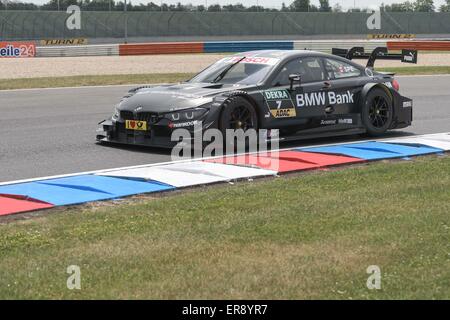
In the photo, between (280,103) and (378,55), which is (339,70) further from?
(378,55)

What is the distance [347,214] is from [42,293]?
3057mm

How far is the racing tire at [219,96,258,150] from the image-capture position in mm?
10430

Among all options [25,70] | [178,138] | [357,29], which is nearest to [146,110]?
[178,138]

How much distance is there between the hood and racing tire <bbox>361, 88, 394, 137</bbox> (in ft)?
7.32

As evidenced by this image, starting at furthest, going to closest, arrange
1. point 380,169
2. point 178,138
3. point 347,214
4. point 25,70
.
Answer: point 25,70
point 178,138
point 380,169
point 347,214

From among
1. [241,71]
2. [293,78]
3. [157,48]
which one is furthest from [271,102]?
[157,48]

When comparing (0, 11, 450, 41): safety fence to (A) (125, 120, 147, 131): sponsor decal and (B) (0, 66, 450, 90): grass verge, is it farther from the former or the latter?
(A) (125, 120, 147, 131): sponsor decal

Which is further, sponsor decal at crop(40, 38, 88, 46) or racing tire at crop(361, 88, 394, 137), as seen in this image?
sponsor decal at crop(40, 38, 88, 46)

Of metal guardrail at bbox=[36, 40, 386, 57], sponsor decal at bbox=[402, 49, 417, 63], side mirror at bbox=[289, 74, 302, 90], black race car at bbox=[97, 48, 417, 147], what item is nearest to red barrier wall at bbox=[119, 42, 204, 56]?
metal guardrail at bbox=[36, 40, 386, 57]

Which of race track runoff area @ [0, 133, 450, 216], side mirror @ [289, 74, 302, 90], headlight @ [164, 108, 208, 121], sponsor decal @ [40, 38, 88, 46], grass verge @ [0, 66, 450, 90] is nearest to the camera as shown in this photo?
race track runoff area @ [0, 133, 450, 216]

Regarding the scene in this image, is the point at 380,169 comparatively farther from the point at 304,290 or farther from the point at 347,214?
the point at 304,290


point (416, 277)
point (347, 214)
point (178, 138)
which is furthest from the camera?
point (178, 138)

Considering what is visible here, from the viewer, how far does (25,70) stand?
28.7 m

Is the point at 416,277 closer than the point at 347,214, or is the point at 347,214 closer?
the point at 416,277
